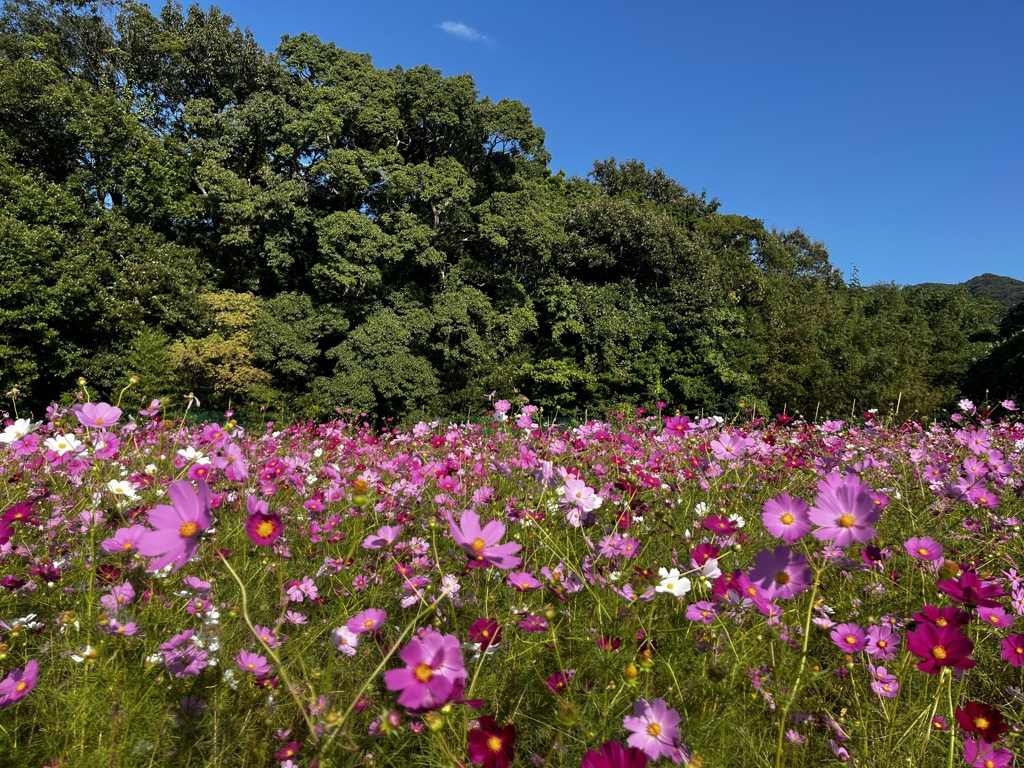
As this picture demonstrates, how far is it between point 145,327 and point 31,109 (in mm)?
6173

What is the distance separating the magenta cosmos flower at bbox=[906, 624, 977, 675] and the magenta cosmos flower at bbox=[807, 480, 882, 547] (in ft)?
0.61

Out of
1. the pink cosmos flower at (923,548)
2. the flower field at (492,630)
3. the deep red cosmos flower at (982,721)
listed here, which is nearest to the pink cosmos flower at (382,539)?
the flower field at (492,630)

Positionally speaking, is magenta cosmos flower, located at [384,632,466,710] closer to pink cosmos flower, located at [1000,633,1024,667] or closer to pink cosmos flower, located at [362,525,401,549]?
pink cosmos flower, located at [362,525,401,549]

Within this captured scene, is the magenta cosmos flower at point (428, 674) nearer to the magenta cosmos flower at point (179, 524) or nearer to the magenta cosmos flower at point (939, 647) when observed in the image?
the magenta cosmos flower at point (179, 524)

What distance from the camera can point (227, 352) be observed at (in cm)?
1330

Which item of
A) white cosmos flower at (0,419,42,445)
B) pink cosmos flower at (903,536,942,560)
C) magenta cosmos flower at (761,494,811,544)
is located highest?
magenta cosmos flower at (761,494,811,544)

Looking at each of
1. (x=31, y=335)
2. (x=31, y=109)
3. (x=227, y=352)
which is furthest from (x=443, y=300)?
(x=31, y=109)

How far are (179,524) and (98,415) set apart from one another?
74cm

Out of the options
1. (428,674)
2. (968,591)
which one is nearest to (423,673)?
(428,674)

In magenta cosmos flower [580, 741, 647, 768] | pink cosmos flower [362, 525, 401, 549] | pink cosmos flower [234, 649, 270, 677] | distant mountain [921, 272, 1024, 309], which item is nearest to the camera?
magenta cosmos flower [580, 741, 647, 768]

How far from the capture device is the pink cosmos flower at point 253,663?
1.10 metres

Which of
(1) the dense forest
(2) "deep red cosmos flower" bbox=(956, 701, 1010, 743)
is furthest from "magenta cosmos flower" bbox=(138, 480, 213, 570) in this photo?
(1) the dense forest

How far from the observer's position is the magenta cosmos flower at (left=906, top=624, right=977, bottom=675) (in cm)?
81

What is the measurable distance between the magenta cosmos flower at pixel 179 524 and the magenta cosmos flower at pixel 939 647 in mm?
1036
